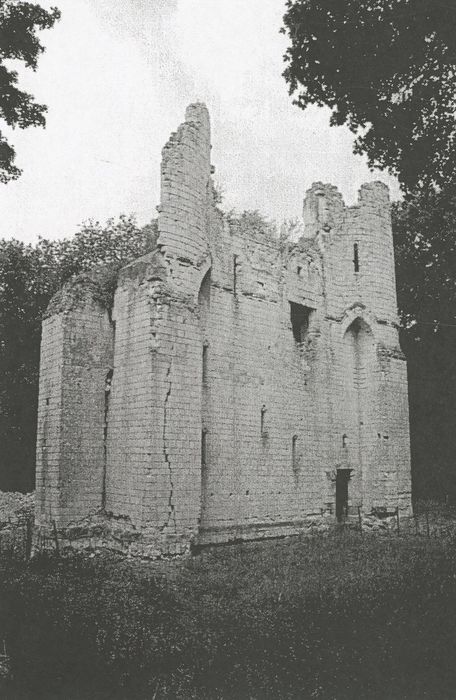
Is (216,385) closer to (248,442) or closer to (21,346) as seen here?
(248,442)

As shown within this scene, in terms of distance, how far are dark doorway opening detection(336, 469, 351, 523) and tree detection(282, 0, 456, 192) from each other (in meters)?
9.04

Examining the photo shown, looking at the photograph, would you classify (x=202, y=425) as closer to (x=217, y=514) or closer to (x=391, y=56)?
(x=217, y=514)

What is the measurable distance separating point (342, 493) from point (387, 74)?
11569 millimetres

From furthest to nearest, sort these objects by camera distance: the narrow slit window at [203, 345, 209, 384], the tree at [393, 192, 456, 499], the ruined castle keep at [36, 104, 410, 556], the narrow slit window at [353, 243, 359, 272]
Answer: the tree at [393, 192, 456, 499], the narrow slit window at [353, 243, 359, 272], the narrow slit window at [203, 345, 209, 384], the ruined castle keep at [36, 104, 410, 556]

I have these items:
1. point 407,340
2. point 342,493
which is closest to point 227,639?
point 342,493

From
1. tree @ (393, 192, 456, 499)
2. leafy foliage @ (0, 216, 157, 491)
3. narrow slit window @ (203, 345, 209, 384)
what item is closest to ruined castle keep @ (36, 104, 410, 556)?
narrow slit window @ (203, 345, 209, 384)

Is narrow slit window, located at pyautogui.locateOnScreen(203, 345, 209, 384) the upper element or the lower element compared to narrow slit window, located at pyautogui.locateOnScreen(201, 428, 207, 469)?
upper

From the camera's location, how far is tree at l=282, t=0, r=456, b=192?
998 centimetres

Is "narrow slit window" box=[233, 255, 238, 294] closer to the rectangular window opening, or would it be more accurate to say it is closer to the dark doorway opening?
the rectangular window opening

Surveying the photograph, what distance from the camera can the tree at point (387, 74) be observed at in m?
9.98

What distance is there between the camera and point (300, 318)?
18.3 metres

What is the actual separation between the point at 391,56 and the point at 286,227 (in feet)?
77.8

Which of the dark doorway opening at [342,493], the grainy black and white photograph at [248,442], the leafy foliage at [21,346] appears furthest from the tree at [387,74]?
the leafy foliage at [21,346]

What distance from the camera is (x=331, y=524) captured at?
56.7 ft
